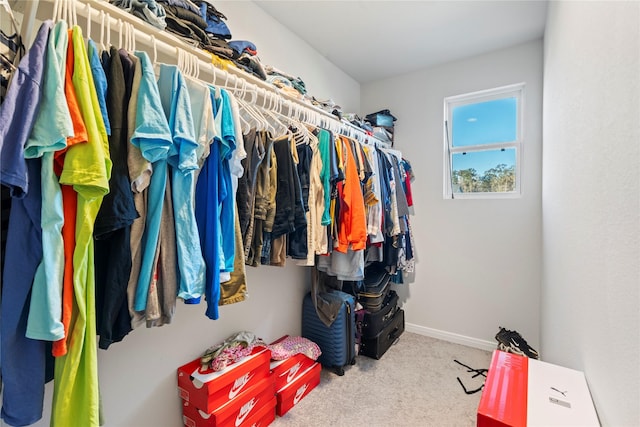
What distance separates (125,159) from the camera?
2.67ft

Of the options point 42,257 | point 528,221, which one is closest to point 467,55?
point 528,221

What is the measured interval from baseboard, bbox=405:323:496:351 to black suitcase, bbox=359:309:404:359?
1.14ft

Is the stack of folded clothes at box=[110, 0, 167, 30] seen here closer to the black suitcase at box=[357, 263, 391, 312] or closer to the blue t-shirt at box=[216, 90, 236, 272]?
the blue t-shirt at box=[216, 90, 236, 272]

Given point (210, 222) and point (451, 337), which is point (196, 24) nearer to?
point (210, 222)

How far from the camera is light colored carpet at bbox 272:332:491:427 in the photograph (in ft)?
5.58

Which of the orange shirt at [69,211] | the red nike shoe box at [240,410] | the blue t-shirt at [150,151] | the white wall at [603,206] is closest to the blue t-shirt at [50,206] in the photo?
the orange shirt at [69,211]

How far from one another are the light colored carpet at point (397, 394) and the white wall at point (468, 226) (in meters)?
0.39

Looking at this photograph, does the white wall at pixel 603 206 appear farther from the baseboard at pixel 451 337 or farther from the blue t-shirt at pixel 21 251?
the baseboard at pixel 451 337

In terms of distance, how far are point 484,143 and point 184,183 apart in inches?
108

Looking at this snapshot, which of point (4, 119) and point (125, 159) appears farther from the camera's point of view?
point (125, 159)

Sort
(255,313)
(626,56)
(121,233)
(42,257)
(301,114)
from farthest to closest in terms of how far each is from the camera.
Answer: (255,313)
(301,114)
(121,233)
(42,257)
(626,56)

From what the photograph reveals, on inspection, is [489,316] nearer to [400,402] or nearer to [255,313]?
[400,402]

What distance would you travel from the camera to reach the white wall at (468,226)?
8.00ft

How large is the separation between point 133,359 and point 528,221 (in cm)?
291
